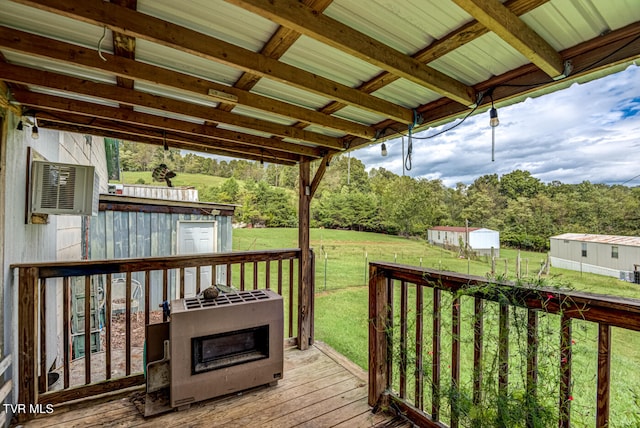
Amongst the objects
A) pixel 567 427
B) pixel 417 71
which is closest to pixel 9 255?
pixel 417 71

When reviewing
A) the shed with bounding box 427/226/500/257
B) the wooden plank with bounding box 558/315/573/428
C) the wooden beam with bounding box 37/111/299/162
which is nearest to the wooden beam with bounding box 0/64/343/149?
the wooden beam with bounding box 37/111/299/162

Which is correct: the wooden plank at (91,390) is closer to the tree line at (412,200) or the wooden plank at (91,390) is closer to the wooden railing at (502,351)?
the wooden railing at (502,351)

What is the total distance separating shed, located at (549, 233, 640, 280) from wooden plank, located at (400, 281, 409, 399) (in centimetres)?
484

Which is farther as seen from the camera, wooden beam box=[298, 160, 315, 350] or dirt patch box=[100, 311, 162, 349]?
dirt patch box=[100, 311, 162, 349]

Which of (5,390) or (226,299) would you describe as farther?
(226,299)

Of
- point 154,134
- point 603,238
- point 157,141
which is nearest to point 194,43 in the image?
point 154,134

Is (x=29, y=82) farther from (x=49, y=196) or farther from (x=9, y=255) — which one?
(x=9, y=255)

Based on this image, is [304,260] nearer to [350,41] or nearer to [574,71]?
[350,41]

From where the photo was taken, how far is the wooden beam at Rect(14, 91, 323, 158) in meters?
1.98

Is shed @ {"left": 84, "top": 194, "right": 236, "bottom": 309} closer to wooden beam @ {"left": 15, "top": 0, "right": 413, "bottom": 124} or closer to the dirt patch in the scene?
the dirt patch

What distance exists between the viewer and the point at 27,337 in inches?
83.6

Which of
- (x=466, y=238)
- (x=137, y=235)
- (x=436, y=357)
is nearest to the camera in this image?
(x=436, y=357)

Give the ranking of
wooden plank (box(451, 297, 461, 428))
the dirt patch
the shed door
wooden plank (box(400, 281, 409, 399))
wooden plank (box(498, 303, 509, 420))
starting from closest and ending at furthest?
wooden plank (box(498, 303, 509, 420)) < wooden plank (box(451, 297, 461, 428)) < wooden plank (box(400, 281, 409, 399)) < the dirt patch < the shed door

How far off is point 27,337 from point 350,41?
9.81 ft
